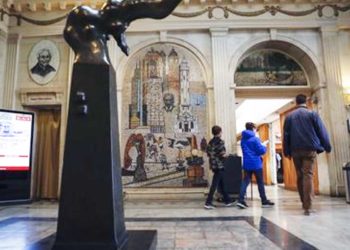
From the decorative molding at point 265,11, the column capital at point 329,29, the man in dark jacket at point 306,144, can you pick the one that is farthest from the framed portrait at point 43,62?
the column capital at point 329,29

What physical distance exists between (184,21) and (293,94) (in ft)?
10.6

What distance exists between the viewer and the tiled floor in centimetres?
264

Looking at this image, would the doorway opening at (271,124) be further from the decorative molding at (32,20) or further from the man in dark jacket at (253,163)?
the decorative molding at (32,20)

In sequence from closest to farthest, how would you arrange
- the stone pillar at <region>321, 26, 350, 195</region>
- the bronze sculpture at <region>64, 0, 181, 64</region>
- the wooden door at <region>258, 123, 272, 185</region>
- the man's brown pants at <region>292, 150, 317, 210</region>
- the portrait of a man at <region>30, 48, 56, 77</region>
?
the bronze sculpture at <region>64, 0, 181, 64</region>
the man's brown pants at <region>292, 150, 317, 210</region>
the stone pillar at <region>321, 26, 350, 195</region>
the portrait of a man at <region>30, 48, 56, 77</region>
the wooden door at <region>258, 123, 272, 185</region>

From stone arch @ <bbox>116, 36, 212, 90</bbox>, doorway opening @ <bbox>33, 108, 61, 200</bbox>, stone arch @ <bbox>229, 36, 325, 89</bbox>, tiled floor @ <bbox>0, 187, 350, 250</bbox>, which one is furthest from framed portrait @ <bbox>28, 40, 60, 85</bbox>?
stone arch @ <bbox>229, 36, 325, 89</bbox>

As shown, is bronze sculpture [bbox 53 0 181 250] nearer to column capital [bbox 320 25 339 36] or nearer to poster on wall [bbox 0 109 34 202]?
poster on wall [bbox 0 109 34 202]

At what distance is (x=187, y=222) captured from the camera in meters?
3.81

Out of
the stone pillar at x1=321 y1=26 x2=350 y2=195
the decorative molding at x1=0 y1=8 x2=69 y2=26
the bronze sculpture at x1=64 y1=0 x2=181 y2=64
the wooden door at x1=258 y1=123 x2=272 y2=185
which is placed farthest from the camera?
the wooden door at x1=258 y1=123 x2=272 y2=185

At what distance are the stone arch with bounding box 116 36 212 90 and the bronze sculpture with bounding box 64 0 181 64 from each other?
16.3 ft

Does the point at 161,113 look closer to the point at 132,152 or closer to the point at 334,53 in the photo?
the point at 132,152

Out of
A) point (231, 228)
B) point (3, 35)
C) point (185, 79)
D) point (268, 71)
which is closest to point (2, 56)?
point (3, 35)

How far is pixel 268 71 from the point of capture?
774 centimetres

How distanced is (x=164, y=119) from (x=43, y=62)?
3.28 meters

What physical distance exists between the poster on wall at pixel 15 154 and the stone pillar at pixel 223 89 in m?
3.98
